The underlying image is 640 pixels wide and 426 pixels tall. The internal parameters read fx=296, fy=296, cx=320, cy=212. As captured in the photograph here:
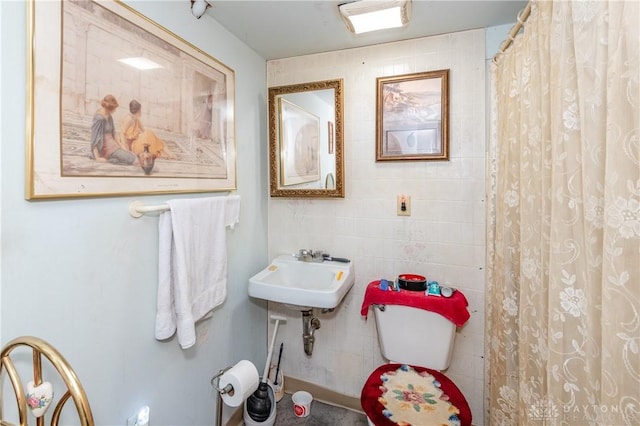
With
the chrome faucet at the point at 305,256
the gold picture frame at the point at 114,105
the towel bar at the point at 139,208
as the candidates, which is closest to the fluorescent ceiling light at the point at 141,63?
the gold picture frame at the point at 114,105

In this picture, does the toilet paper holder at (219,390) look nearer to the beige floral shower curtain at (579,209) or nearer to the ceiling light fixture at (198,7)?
the beige floral shower curtain at (579,209)

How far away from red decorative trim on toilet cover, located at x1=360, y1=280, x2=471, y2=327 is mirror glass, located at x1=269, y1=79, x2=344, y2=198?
626mm

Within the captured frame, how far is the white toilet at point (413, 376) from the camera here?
121 cm

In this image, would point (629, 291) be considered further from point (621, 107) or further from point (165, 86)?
point (165, 86)

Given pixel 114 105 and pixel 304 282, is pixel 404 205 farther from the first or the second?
pixel 114 105

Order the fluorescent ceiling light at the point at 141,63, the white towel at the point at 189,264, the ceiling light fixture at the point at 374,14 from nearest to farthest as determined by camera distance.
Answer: the fluorescent ceiling light at the point at 141,63
the white towel at the point at 189,264
the ceiling light fixture at the point at 374,14

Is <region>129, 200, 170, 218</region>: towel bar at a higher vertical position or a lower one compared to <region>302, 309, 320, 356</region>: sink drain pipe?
higher

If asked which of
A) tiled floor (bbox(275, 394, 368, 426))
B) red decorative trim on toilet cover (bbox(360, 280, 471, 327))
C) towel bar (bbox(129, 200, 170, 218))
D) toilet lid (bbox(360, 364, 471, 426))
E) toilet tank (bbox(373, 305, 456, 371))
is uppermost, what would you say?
towel bar (bbox(129, 200, 170, 218))

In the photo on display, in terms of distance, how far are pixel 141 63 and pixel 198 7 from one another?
1.42ft

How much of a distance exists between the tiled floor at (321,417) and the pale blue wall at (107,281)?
1.56ft

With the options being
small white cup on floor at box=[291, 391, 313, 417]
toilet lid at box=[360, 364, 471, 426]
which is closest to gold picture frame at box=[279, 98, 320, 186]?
toilet lid at box=[360, 364, 471, 426]

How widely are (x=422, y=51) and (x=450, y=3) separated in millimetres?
300

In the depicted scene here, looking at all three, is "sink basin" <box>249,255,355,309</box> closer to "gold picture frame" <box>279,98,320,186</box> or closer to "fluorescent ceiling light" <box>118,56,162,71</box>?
"gold picture frame" <box>279,98,320,186</box>

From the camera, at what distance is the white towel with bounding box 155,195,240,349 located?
→ 1.17 meters
